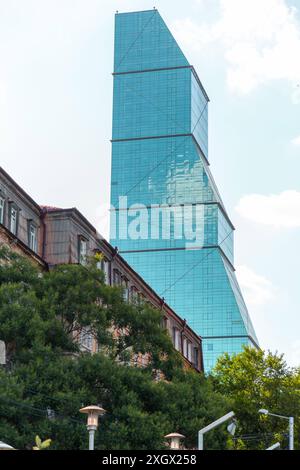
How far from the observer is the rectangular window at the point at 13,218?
4812 cm

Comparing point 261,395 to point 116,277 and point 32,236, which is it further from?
point 32,236

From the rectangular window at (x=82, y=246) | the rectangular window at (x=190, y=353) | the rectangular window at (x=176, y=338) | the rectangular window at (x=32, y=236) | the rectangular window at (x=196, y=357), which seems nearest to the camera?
the rectangular window at (x=32, y=236)

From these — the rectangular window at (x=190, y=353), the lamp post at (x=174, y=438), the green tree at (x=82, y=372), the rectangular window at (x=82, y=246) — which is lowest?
the lamp post at (x=174, y=438)

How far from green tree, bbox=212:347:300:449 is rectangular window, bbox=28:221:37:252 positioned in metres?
23.7

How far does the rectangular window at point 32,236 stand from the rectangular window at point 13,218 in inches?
78.6

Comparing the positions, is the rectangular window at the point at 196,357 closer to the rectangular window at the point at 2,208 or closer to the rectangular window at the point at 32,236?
the rectangular window at the point at 32,236

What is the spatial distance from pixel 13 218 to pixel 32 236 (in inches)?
118

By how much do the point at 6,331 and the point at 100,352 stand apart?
4779mm

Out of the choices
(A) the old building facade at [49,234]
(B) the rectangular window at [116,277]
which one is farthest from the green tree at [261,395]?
(A) the old building facade at [49,234]

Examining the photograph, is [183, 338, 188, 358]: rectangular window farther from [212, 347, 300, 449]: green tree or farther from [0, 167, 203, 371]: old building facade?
[0, 167, 203, 371]: old building facade

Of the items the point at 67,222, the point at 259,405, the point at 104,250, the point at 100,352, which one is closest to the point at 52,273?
the point at 100,352

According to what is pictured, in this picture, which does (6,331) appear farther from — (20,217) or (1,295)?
(20,217)

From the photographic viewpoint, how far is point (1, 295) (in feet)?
123
